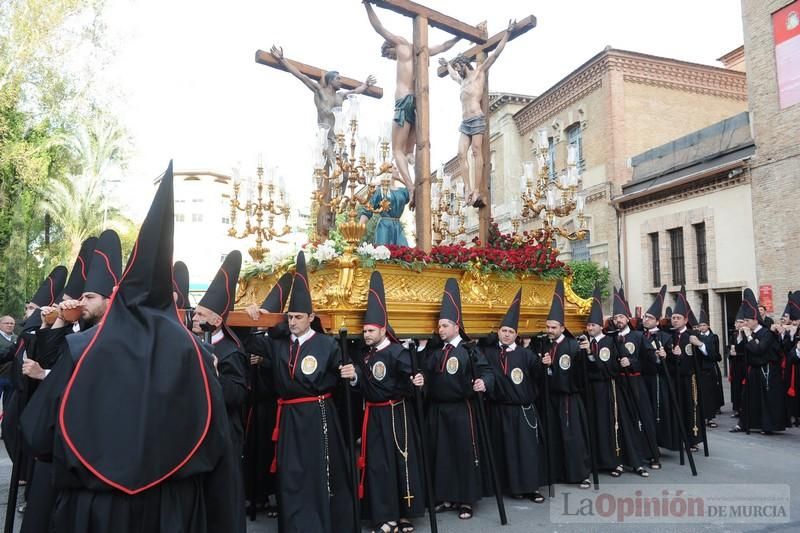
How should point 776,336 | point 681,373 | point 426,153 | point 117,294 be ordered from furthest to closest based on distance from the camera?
point 776,336
point 681,373
point 426,153
point 117,294

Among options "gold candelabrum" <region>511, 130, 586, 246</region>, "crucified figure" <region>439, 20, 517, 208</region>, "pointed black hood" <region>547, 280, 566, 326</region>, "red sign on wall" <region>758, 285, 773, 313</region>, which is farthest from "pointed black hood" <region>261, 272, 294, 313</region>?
"red sign on wall" <region>758, 285, 773, 313</region>

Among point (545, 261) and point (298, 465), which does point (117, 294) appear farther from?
point (545, 261)

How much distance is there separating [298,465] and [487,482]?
91.2 inches

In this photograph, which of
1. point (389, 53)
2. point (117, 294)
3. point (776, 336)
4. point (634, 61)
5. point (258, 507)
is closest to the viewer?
point (117, 294)

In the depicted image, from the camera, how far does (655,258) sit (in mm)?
19297

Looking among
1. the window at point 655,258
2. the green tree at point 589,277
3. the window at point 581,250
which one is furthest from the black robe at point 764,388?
the window at point 581,250

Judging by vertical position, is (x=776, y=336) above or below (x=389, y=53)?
below

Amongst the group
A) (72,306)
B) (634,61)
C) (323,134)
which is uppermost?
(634,61)

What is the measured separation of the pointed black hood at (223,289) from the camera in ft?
15.4

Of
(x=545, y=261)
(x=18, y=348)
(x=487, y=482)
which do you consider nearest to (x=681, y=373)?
(x=545, y=261)

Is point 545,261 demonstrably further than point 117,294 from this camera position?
Yes

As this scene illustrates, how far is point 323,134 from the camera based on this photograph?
20.1ft

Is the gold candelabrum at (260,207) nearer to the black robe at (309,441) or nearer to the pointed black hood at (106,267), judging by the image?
the black robe at (309,441)

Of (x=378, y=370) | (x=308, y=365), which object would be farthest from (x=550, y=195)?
(x=308, y=365)
